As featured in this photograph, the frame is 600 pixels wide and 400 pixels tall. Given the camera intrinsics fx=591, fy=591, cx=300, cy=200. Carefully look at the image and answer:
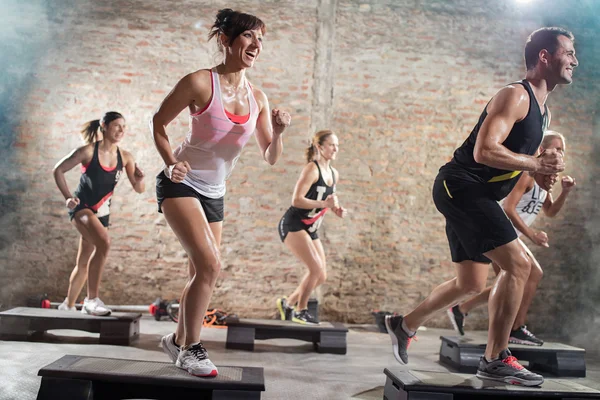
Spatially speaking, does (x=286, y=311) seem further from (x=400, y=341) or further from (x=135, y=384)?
(x=135, y=384)

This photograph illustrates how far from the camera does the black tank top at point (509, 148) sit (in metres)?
3.16

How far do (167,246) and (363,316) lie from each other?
8.44 ft

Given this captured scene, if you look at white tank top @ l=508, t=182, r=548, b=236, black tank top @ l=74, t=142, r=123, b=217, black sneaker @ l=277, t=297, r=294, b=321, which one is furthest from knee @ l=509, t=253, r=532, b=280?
black tank top @ l=74, t=142, r=123, b=217

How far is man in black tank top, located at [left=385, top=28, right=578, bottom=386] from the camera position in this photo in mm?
3062

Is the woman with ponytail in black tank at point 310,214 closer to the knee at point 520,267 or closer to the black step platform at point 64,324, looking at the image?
the black step platform at point 64,324

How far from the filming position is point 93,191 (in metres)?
5.44

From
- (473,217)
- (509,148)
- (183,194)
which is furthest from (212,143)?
(509,148)

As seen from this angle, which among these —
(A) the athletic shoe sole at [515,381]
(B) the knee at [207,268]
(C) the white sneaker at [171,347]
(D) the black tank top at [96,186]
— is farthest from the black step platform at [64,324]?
(A) the athletic shoe sole at [515,381]

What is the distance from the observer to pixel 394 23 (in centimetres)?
759

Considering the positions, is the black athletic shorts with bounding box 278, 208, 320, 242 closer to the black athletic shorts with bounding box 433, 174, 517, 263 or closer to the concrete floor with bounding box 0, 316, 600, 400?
the concrete floor with bounding box 0, 316, 600, 400

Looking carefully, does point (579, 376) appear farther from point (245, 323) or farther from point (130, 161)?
point (130, 161)

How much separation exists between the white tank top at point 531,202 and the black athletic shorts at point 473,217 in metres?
2.01

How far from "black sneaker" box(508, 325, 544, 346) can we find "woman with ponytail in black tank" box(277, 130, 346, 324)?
70.0 inches

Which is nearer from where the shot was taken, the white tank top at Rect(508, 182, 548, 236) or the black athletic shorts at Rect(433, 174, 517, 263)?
the black athletic shorts at Rect(433, 174, 517, 263)
